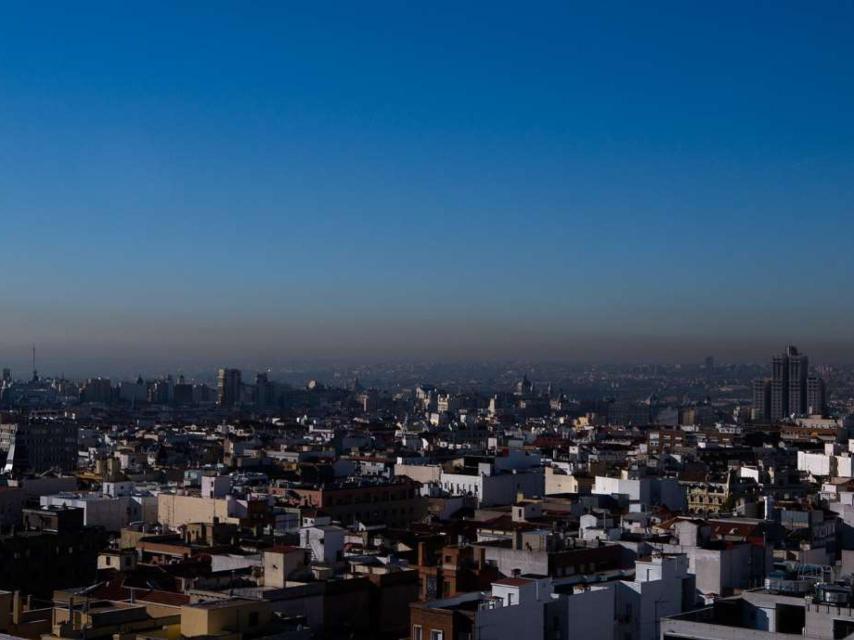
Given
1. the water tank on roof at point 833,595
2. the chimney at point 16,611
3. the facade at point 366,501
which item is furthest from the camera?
the facade at point 366,501

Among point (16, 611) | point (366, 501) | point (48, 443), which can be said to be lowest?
point (48, 443)

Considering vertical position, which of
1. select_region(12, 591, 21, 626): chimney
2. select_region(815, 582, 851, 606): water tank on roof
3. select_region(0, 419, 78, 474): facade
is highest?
select_region(815, 582, 851, 606): water tank on roof

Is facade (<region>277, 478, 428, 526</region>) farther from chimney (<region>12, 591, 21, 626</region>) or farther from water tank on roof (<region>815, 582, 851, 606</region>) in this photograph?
water tank on roof (<region>815, 582, 851, 606</region>)

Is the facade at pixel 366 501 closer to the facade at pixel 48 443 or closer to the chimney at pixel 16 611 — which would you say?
the chimney at pixel 16 611

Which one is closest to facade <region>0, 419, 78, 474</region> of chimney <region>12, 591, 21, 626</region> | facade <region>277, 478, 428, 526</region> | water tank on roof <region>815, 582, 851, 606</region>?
facade <region>277, 478, 428, 526</region>

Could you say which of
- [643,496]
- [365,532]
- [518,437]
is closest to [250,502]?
[365,532]

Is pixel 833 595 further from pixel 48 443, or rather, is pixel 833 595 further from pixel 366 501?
pixel 48 443

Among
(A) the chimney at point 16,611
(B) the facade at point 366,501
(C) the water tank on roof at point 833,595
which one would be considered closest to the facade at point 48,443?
(B) the facade at point 366,501

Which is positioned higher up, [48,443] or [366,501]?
[366,501]

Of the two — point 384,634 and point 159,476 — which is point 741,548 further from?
point 159,476

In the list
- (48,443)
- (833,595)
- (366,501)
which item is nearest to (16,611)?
(833,595)

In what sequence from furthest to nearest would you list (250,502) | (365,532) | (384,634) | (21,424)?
(21,424)
(250,502)
(365,532)
(384,634)
